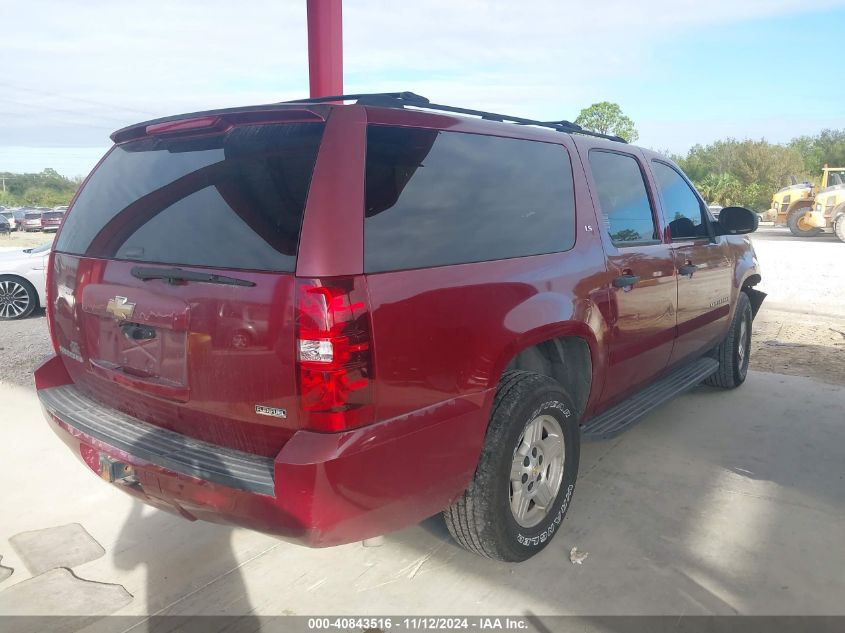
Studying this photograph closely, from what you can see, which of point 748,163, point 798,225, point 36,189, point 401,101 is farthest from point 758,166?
point 36,189

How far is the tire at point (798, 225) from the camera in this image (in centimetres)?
2523

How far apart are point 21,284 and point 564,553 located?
872cm

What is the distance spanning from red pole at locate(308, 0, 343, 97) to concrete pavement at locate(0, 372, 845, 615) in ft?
12.8

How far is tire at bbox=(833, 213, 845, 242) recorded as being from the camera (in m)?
22.3

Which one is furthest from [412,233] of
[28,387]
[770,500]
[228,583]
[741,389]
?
[28,387]

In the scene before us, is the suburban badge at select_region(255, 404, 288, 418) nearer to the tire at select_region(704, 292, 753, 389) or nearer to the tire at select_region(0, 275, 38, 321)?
the tire at select_region(704, 292, 753, 389)

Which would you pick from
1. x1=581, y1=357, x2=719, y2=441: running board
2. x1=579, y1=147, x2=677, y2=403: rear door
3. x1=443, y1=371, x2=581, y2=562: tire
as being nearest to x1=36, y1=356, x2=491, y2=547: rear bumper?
x1=443, y1=371, x2=581, y2=562: tire

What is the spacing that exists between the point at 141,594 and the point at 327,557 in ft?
2.59

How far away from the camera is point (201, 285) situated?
7.38ft

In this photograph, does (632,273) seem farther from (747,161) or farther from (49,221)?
(747,161)

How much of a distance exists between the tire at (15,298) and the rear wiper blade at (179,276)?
791cm

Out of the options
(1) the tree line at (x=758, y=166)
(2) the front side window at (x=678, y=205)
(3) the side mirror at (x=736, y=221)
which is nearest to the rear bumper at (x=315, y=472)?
(2) the front side window at (x=678, y=205)

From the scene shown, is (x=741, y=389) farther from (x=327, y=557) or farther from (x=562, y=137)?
(x=327, y=557)

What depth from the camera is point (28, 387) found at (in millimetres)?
5543
